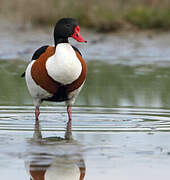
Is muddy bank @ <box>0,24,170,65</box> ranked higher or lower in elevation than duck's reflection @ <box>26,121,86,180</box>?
higher

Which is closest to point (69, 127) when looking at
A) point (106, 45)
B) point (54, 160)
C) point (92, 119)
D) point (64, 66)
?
point (92, 119)

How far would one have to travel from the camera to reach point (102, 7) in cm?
1847

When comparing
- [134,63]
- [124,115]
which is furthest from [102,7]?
[124,115]

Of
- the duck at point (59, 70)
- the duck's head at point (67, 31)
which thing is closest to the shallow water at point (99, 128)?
the duck at point (59, 70)

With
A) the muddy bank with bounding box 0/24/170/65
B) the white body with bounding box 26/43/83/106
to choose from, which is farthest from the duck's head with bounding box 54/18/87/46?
the muddy bank with bounding box 0/24/170/65

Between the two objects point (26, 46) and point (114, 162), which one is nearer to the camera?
point (114, 162)

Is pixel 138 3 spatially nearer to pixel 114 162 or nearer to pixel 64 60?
pixel 64 60

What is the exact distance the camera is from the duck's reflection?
575 centimetres

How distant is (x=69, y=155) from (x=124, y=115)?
2336 mm

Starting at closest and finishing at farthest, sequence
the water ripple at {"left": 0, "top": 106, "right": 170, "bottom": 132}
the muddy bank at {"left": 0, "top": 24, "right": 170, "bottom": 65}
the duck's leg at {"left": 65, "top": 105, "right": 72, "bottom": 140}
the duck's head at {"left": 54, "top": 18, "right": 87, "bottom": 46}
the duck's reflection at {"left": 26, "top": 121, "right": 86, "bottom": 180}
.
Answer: the duck's reflection at {"left": 26, "top": 121, "right": 86, "bottom": 180} < the duck's leg at {"left": 65, "top": 105, "right": 72, "bottom": 140} < the water ripple at {"left": 0, "top": 106, "right": 170, "bottom": 132} < the duck's head at {"left": 54, "top": 18, "right": 87, "bottom": 46} < the muddy bank at {"left": 0, "top": 24, "right": 170, "bottom": 65}

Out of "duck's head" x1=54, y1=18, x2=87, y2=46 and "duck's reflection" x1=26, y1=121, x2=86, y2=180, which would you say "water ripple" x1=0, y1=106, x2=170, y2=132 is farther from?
"duck's head" x1=54, y1=18, x2=87, y2=46

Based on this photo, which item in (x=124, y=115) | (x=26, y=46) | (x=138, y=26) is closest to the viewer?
(x=124, y=115)

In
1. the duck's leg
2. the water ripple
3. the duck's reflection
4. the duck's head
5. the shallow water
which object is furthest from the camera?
the duck's head

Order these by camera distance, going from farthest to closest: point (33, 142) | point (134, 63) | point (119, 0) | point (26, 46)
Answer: point (119, 0), point (26, 46), point (134, 63), point (33, 142)
